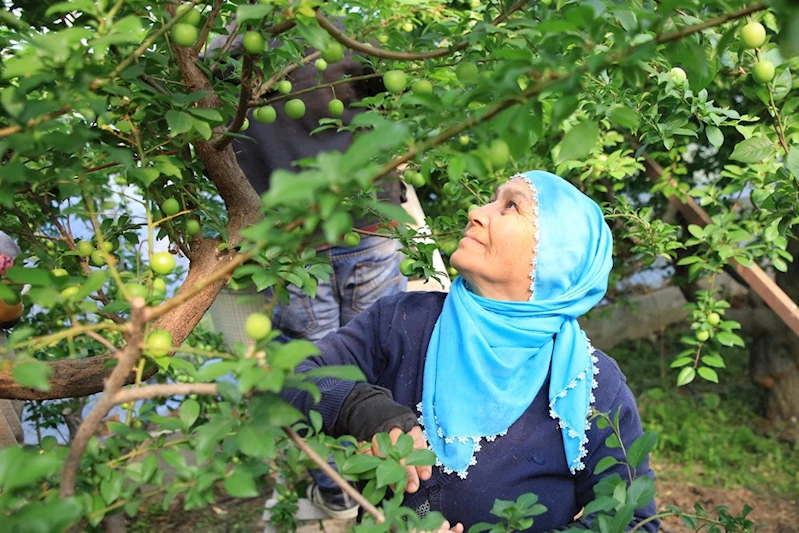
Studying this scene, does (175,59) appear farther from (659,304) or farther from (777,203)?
(659,304)

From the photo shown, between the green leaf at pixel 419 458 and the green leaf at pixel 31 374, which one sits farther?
the green leaf at pixel 419 458

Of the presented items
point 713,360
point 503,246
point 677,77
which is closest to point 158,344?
point 503,246

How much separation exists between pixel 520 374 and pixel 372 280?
1.35 metres

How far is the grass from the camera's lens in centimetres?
370

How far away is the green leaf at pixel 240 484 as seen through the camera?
3.07ft

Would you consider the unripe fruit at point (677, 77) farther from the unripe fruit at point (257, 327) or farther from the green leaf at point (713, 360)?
the unripe fruit at point (257, 327)

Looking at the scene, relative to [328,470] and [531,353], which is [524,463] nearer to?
[531,353]

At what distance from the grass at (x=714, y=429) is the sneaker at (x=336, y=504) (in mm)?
1565

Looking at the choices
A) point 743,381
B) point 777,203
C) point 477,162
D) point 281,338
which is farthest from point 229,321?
point 743,381

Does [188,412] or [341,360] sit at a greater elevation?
[188,412]

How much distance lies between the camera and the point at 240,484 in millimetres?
942

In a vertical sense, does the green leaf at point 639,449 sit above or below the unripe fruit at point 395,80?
below

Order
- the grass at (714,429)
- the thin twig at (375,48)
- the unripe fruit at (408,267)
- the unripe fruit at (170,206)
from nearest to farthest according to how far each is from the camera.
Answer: the thin twig at (375,48) < the unripe fruit at (170,206) < the unripe fruit at (408,267) < the grass at (714,429)

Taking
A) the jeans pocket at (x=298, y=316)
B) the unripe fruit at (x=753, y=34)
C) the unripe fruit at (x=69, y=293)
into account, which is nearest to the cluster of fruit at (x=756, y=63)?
the unripe fruit at (x=753, y=34)
